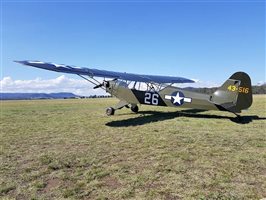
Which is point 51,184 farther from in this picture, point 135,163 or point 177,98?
point 177,98

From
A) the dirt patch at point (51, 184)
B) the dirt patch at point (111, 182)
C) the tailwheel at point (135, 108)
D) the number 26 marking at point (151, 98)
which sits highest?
the number 26 marking at point (151, 98)

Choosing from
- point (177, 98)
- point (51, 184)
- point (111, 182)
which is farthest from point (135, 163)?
point (177, 98)

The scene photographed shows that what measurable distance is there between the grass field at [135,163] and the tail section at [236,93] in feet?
5.03

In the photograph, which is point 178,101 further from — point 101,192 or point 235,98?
point 101,192

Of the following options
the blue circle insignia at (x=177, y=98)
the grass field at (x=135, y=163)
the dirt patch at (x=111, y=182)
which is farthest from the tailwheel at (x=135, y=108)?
the dirt patch at (x=111, y=182)

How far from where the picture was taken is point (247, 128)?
993 centimetres

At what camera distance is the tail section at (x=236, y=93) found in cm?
1129

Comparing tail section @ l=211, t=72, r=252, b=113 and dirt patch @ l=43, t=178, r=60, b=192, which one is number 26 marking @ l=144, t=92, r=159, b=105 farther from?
dirt patch @ l=43, t=178, r=60, b=192

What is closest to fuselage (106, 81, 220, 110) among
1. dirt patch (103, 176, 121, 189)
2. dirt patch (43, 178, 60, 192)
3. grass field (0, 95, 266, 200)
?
grass field (0, 95, 266, 200)

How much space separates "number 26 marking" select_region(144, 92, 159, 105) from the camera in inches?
544

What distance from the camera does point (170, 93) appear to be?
1335 centimetres

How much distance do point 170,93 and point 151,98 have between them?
1.07 metres

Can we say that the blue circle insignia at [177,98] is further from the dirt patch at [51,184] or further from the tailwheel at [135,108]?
the dirt patch at [51,184]

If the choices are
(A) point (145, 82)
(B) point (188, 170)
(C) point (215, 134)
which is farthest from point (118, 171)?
(A) point (145, 82)
